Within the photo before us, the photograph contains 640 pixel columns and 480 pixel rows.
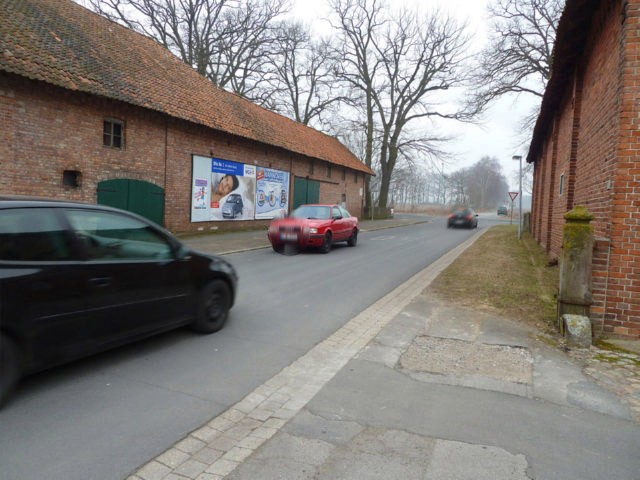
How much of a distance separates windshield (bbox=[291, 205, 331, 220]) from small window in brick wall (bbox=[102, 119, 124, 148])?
22.3 feet

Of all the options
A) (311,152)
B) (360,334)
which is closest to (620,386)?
(360,334)

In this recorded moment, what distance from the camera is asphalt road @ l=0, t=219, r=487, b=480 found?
2.69 meters

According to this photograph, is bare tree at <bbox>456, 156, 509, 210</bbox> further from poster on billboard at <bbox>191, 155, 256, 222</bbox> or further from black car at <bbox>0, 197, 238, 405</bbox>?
black car at <bbox>0, 197, 238, 405</bbox>

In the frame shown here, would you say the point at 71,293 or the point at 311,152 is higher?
the point at 311,152

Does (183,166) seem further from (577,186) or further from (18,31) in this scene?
(577,186)

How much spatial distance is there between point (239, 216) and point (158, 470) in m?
18.8

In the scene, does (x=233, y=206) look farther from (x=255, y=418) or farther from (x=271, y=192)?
(x=255, y=418)

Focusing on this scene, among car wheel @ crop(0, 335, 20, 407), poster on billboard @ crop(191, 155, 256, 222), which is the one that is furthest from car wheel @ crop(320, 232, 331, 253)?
car wheel @ crop(0, 335, 20, 407)

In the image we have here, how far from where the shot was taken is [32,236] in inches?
136

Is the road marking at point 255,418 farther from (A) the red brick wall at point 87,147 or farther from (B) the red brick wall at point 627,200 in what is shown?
(A) the red brick wall at point 87,147

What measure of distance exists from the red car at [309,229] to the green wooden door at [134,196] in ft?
17.4

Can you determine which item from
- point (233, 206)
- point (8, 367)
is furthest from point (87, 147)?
point (8, 367)

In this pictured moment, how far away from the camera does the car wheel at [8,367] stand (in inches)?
123

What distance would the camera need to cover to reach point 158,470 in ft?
8.54
